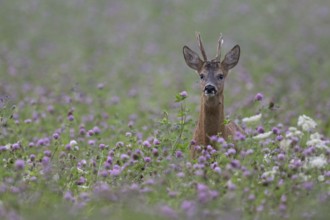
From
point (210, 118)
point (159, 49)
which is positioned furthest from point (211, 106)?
point (159, 49)

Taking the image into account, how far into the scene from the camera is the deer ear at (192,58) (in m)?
8.58

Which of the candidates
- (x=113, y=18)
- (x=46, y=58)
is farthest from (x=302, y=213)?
(x=113, y=18)

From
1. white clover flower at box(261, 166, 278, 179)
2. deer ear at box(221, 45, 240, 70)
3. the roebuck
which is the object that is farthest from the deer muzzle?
white clover flower at box(261, 166, 278, 179)

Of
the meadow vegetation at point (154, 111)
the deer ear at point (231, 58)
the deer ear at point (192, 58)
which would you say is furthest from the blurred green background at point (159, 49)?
the deer ear at point (192, 58)

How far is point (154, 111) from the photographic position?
10.7 m

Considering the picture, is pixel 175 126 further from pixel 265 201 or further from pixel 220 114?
pixel 265 201

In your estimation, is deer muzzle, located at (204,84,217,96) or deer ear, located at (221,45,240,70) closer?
deer muzzle, located at (204,84,217,96)

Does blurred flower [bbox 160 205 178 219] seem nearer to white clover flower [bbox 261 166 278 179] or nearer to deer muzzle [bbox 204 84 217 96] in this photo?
white clover flower [bbox 261 166 278 179]

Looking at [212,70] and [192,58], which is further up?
[192,58]

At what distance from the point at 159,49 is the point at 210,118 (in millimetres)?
8314

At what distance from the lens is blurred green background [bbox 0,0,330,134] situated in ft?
40.4

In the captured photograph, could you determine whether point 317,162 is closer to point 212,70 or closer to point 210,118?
point 210,118

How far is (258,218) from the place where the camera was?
570 cm

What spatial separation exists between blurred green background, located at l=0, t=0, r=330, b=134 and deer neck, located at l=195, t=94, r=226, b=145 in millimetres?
2332
